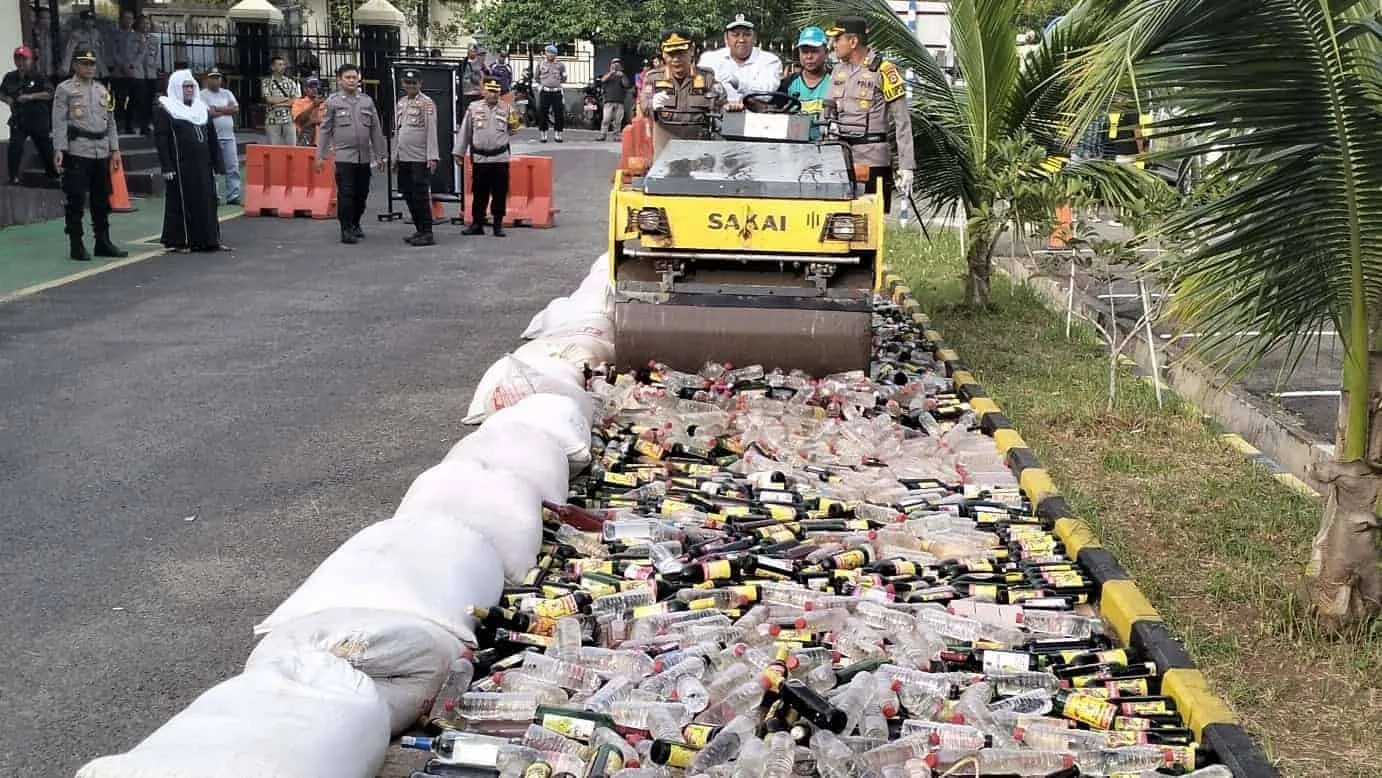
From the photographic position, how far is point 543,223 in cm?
1905

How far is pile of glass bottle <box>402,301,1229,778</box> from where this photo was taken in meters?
4.43

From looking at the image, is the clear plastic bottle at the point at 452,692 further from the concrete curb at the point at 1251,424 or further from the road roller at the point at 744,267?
the road roller at the point at 744,267

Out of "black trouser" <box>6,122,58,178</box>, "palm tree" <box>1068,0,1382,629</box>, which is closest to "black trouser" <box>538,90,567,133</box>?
"black trouser" <box>6,122,58,178</box>

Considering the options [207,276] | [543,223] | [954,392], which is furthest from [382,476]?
[543,223]

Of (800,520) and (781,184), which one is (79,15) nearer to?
(781,184)

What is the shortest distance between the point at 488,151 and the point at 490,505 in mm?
12044

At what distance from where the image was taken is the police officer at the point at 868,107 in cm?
1115

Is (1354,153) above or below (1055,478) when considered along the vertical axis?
above

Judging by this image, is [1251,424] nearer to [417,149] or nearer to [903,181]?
[903,181]

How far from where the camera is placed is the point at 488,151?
17.5 meters

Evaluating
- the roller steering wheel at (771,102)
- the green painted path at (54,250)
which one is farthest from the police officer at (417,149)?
the roller steering wheel at (771,102)

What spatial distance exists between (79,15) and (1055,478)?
18.5m

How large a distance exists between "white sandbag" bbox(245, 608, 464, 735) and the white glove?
7.66 meters

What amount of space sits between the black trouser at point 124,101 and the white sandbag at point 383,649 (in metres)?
20.9
